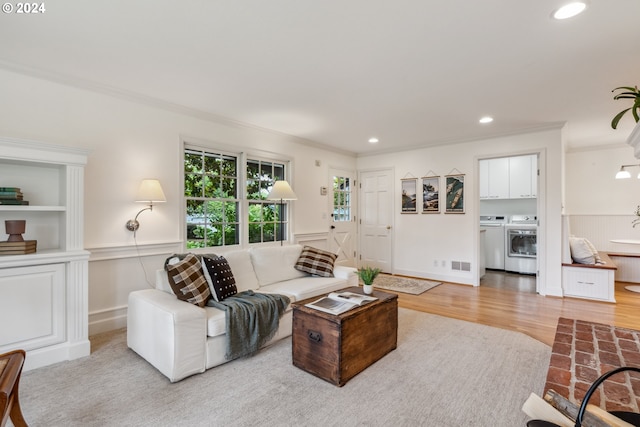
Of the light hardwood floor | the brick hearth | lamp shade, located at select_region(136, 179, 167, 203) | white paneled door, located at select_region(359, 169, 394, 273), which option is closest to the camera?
→ the brick hearth

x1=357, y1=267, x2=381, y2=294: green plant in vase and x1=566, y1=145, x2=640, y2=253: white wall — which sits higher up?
x1=566, y1=145, x2=640, y2=253: white wall

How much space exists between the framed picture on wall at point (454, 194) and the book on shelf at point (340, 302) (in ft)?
10.8

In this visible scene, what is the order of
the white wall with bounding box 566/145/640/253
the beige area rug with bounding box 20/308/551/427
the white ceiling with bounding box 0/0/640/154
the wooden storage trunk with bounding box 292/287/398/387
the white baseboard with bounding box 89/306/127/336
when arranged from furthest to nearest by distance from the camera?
the white wall with bounding box 566/145/640/253 < the white baseboard with bounding box 89/306/127/336 < the wooden storage trunk with bounding box 292/287/398/387 < the white ceiling with bounding box 0/0/640/154 < the beige area rug with bounding box 20/308/551/427

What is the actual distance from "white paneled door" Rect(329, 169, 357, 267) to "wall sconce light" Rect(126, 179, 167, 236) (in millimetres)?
3120

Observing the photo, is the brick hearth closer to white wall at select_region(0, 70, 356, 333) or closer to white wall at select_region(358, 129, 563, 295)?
white wall at select_region(358, 129, 563, 295)

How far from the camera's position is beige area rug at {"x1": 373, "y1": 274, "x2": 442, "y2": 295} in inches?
187

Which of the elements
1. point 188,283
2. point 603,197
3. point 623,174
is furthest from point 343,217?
point 603,197

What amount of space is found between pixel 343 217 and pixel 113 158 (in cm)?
397

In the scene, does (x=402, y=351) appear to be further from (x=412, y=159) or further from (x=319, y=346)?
(x=412, y=159)

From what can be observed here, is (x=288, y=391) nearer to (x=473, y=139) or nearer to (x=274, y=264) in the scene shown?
(x=274, y=264)

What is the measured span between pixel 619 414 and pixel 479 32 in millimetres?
2220

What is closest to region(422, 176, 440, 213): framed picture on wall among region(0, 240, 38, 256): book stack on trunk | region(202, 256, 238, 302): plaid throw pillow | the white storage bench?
the white storage bench

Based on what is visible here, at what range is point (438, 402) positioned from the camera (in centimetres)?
195

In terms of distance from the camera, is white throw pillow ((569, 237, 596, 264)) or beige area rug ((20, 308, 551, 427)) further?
white throw pillow ((569, 237, 596, 264))
